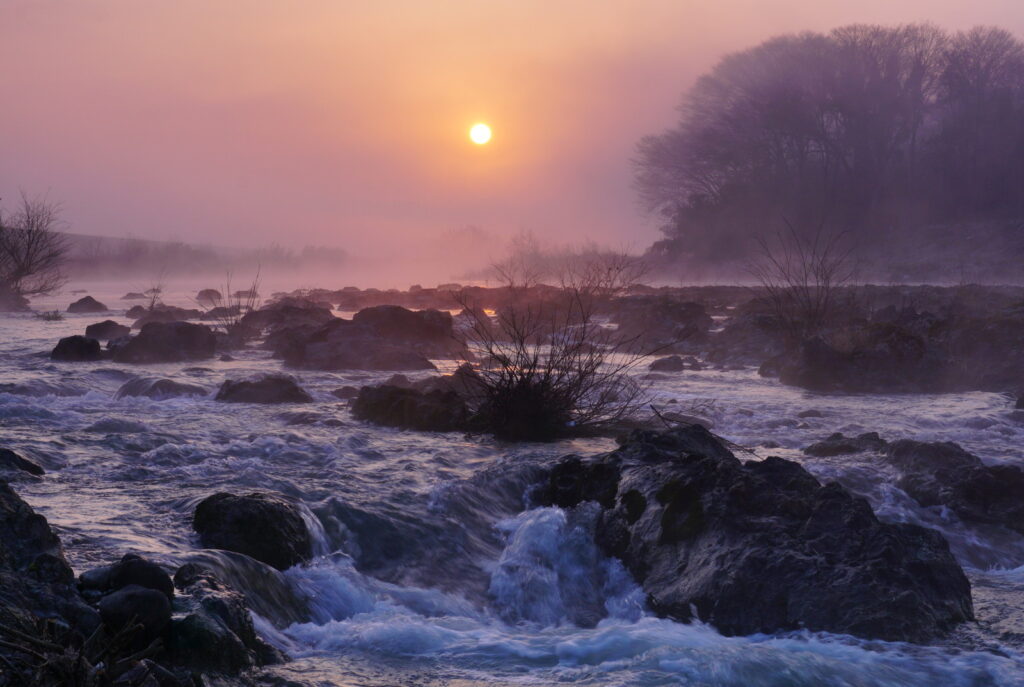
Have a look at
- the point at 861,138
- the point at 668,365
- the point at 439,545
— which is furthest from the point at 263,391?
the point at 861,138

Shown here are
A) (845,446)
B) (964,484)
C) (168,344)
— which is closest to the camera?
(964,484)

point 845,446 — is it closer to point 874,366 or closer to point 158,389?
point 874,366

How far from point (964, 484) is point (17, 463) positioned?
7.20 metres

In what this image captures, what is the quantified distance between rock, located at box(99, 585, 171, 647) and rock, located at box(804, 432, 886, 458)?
272 inches

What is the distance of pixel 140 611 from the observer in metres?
3.56

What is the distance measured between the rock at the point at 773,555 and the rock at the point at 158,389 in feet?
25.1

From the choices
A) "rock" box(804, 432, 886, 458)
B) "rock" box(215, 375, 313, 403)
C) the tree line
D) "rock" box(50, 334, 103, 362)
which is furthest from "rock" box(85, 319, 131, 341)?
the tree line

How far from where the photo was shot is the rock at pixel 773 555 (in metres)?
4.56

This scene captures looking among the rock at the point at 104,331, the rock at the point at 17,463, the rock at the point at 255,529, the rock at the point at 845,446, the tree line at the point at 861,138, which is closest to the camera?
the rock at the point at 255,529

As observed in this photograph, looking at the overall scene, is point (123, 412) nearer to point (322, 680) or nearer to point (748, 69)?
point (322, 680)

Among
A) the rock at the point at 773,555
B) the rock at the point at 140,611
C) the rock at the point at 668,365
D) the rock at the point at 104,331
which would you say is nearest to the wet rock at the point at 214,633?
the rock at the point at 140,611

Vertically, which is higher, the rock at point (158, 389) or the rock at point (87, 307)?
the rock at point (87, 307)

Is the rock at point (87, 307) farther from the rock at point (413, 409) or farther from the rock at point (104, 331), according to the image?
the rock at point (413, 409)

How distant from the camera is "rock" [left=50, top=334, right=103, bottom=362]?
16.0m
